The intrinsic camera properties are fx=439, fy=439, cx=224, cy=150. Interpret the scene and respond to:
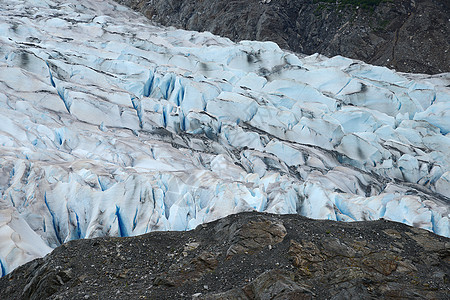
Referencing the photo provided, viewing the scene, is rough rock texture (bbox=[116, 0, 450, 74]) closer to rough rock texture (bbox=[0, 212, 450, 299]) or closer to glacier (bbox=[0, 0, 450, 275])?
glacier (bbox=[0, 0, 450, 275])

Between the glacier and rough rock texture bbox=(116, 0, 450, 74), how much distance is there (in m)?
6.63

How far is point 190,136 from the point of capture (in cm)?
1877

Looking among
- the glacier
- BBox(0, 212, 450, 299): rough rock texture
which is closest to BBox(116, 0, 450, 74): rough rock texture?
the glacier

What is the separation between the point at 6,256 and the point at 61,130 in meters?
7.89

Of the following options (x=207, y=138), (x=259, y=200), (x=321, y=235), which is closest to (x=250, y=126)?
(x=207, y=138)

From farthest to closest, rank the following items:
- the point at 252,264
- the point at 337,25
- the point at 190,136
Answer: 1. the point at 337,25
2. the point at 190,136
3. the point at 252,264

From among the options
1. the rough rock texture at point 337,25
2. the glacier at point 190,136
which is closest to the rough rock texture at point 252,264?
the glacier at point 190,136

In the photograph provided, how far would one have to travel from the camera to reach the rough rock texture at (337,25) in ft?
107

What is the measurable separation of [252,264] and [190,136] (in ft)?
39.6

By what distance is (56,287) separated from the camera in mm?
7242

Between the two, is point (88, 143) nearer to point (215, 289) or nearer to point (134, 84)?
point (134, 84)

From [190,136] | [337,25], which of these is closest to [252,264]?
[190,136]

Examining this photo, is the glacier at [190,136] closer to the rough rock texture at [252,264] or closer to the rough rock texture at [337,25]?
the rough rock texture at [252,264]

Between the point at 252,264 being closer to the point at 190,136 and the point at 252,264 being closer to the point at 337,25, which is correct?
the point at 190,136
